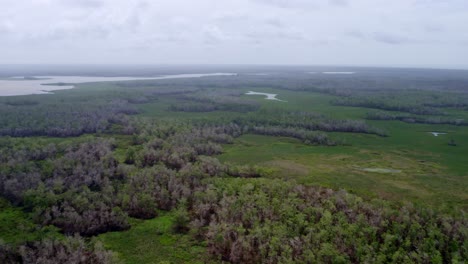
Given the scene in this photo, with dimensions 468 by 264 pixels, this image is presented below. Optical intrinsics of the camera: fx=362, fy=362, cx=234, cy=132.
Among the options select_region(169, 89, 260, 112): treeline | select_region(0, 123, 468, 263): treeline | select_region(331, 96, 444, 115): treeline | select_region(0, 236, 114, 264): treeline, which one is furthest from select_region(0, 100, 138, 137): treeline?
select_region(331, 96, 444, 115): treeline

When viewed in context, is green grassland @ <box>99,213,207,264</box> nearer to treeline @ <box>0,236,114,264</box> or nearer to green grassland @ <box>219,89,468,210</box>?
treeline @ <box>0,236,114,264</box>

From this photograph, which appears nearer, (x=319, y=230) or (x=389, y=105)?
(x=319, y=230)

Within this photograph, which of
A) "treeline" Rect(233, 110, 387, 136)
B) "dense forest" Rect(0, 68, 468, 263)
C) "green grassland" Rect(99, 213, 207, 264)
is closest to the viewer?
"dense forest" Rect(0, 68, 468, 263)

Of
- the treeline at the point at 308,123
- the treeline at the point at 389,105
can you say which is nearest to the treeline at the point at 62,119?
the treeline at the point at 308,123

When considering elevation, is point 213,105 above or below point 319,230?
above

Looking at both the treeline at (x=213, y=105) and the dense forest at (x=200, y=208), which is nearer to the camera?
the dense forest at (x=200, y=208)

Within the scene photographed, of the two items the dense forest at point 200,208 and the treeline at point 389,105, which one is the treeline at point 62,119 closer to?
the dense forest at point 200,208

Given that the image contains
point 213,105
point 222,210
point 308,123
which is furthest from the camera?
point 213,105

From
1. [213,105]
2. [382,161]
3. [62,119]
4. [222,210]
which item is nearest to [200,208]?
[222,210]

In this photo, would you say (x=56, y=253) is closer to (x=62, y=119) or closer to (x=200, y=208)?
(x=200, y=208)
